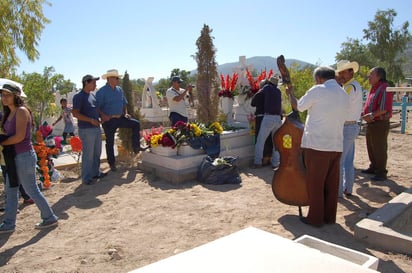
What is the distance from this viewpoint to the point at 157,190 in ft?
18.6

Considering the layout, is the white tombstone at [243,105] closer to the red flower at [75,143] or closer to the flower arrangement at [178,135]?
the flower arrangement at [178,135]

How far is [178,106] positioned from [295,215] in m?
4.08

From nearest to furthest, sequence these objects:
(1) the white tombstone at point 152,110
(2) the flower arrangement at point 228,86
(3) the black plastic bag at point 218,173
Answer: (3) the black plastic bag at point 218,173, (2) the flower arrangement at point 228,86, (1) the white tombstone at point 152,110

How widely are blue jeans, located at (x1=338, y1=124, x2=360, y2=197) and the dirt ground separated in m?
0.25

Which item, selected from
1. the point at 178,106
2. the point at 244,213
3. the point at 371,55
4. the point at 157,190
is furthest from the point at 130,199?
the point at 371,55

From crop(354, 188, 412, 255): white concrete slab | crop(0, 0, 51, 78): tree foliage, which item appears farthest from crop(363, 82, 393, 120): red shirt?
crop(0, 0, 51, 78): tree foliage

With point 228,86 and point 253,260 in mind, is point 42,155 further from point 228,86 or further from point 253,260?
point 253,260

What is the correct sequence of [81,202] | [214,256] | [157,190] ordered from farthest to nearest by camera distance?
[157,190] < [81,202] < [214,256]

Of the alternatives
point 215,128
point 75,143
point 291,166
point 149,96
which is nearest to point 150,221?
point 291,166

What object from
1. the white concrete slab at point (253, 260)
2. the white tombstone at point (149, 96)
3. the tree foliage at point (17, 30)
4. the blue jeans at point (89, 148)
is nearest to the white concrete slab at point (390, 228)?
the white concrete slab at point (253, 260)

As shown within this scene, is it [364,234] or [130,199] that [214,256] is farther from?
[130,199]

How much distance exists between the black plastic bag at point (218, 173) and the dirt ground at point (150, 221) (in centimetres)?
16

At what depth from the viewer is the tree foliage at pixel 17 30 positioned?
25.3 feet

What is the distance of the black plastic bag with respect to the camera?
5.96 meters
